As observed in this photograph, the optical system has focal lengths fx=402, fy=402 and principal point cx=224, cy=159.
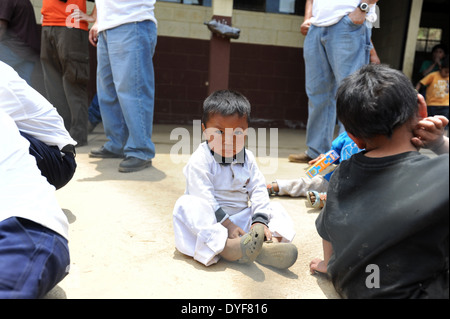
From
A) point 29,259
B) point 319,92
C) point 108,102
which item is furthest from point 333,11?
point 29,259

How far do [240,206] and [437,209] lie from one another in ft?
3.38

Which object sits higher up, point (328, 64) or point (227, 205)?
point (328, 64)

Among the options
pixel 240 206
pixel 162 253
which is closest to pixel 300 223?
pixel 240 206

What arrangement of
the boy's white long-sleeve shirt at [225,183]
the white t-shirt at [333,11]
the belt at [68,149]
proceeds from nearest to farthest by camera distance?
1. the boy's white long-sleeve shirt at [225,183]
2. the belt at [68,149]
3. the white t-shirt at [333,11]

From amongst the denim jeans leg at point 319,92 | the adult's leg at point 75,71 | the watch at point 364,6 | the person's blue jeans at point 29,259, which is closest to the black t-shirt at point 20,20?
the adult's leg at point 75,71

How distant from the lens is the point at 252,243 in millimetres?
1571

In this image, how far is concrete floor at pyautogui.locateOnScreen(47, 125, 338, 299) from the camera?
1456mm

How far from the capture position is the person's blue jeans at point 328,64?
10.3 ft

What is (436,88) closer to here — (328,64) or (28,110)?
(328,64)

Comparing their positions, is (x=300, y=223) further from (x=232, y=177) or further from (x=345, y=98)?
(x=345, y=98)

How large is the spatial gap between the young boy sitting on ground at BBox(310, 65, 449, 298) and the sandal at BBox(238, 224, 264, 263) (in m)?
0.28

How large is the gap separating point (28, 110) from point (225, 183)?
37.6 inches

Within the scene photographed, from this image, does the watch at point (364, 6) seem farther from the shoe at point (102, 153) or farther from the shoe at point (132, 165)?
the shoe at point (102, 153)
